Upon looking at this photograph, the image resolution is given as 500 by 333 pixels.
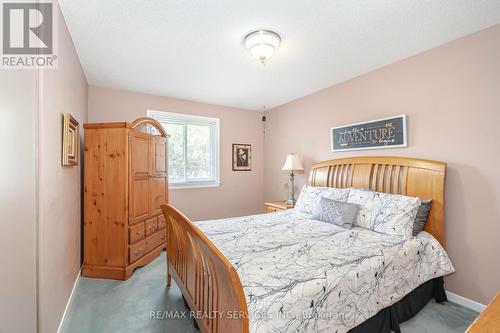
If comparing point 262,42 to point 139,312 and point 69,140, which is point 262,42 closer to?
point 69,140

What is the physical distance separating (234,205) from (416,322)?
10.4ft

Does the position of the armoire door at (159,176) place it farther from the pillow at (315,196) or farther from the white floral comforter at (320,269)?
the pillow at (315,196)

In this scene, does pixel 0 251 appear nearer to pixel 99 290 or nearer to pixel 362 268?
pixel 99 290

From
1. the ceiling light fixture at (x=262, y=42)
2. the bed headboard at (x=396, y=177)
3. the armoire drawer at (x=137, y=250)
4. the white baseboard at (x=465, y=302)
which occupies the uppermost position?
the ceiling light fixture at (x=262, y=42)

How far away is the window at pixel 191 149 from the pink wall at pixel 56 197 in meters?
1.64

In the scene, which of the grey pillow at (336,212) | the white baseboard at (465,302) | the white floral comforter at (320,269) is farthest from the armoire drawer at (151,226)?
the white baseboard at (465,302)

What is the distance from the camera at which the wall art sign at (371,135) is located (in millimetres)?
2600

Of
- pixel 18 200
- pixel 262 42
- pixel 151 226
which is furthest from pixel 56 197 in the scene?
pixel 262 42

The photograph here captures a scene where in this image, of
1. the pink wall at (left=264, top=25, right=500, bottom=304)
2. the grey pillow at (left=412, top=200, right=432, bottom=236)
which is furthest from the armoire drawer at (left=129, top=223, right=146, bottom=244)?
the pink wall at (left=264, top=25, right=500, bottom=304)

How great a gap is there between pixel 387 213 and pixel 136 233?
9.13 ft

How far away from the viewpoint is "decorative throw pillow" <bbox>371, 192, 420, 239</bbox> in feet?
6.73

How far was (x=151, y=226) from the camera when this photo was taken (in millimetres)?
3084

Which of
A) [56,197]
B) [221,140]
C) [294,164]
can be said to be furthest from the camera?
[221,140]

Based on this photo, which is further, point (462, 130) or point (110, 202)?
point (110, 202)
